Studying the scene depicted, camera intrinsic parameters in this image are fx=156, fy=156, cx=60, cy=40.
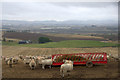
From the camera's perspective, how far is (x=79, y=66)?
13.9 meters

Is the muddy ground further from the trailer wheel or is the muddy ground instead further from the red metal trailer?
the red metal trailer

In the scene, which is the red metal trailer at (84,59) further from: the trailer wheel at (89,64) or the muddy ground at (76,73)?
the muddy ground at (76,73)

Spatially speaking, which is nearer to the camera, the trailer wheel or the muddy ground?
the muddy ground

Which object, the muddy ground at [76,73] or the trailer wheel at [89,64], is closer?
the muddy ground at [76,73]

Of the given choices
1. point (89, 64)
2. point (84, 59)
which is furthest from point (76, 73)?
point (84, 59)

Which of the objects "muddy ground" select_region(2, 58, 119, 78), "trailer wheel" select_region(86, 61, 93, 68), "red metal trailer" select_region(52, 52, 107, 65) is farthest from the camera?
"red metal trailer" select_region(52, 52, 107, 65)

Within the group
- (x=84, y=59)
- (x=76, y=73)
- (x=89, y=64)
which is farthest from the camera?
(x=84, y=59)

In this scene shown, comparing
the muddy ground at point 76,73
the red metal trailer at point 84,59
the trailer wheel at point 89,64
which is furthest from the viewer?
the red metal trailer at point 84,59

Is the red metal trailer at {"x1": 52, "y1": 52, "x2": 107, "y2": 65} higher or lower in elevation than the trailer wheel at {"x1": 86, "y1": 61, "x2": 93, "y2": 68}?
higher

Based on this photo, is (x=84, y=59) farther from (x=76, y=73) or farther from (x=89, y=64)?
(x=76, y=73)

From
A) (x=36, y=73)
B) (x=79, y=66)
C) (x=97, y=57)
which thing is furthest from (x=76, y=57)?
(x=36, y=73)

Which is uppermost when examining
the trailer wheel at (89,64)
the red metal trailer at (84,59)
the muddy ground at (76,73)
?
the red metal trailer at (84,59)

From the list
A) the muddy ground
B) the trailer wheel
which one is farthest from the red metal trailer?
the muddy ground

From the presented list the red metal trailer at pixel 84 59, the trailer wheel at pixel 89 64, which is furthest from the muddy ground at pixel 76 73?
the red metal trailer at pixel 84 59
